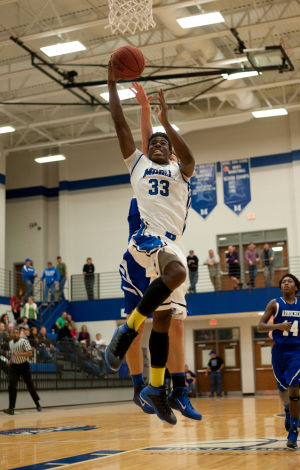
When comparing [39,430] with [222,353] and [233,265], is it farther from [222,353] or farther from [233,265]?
[222,353]

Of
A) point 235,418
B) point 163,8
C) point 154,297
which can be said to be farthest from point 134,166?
point 163,8

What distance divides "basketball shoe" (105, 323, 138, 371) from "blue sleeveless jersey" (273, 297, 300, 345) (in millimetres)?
4061

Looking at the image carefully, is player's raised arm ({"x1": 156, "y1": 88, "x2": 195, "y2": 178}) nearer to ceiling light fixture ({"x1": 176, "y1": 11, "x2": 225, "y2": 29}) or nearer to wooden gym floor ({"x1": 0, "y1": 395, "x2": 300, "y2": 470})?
wooden gym floor ({"x1": 0, "y1": 395, "x2": 300, "y2": 470})

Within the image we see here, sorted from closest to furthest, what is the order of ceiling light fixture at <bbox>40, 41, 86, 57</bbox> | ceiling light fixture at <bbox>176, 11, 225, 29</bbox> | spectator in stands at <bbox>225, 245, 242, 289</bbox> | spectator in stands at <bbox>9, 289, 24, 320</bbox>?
ceiling light fixture at <bbox>176, 11, 225, 29</bbox>, ceiling light fixture at <bbox>40, 41, 86, 57</bbox>, spectator in stands at <bbox>9, 289, 24, 320</bbox>, spectator in stands at <bbox>225, 245, 242, 289</bbox>

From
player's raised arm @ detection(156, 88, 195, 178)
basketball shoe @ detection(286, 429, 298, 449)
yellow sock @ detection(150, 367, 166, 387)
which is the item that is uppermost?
player's raised arm @ detection(156, 88, 195, 178)

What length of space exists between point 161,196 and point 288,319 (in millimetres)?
3951

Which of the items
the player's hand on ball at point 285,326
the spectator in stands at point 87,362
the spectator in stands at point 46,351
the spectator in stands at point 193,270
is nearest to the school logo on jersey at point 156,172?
the player's hand on ball at point 285,326

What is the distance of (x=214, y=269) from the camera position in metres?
26.5

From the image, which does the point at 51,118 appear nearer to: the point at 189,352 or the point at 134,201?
the point at 189,352

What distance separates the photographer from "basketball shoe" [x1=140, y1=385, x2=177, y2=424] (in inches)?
A: 184

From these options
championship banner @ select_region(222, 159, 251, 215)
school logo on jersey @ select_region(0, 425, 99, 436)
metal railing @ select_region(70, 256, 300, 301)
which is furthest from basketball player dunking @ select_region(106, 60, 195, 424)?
championship banner @ select_region(222, 159, 251, 215)

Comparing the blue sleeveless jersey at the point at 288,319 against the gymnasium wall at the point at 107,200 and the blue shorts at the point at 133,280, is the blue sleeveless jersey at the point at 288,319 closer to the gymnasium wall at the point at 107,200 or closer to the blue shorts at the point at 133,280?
the blue shorts at the point at 133,280

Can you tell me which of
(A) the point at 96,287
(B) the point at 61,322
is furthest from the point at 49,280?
(A) the point at 96,287

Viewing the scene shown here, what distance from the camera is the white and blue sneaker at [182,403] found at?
15.9 ft
